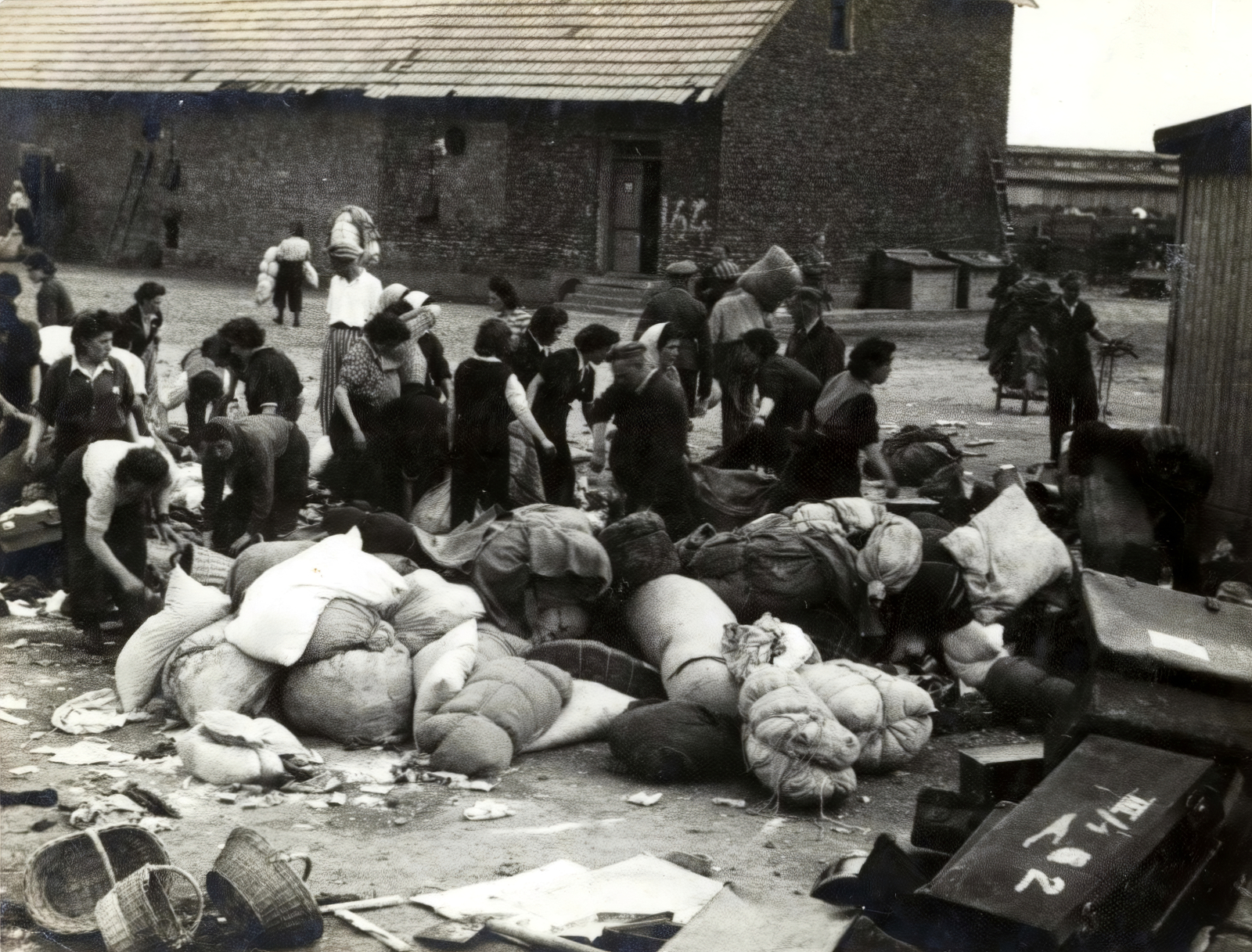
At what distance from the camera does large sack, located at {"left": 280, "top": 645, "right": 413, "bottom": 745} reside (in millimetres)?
6328

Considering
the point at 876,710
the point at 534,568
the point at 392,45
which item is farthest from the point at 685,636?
the point at 392,45

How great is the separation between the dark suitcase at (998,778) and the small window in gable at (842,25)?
18.5m

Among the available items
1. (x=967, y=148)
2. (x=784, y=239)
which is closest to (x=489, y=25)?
(x=784, y=239)

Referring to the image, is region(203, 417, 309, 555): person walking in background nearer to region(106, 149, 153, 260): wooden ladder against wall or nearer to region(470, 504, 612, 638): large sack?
region(470, 504, 612, 638): large sack

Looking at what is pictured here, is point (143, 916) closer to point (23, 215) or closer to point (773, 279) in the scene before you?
point (773, 279)

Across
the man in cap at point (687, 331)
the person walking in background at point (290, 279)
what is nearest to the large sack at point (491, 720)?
the man in cap at point (687, 331)

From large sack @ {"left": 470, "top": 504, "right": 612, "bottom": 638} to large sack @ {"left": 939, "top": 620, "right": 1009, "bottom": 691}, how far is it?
5.48 feet

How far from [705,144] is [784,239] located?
5.93ft

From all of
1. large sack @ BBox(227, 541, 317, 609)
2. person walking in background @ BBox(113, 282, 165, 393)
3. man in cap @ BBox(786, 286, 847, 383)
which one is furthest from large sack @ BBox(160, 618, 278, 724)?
man in cap @ BBox(786, 286, 847, 383)

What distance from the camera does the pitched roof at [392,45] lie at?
67.6 feet

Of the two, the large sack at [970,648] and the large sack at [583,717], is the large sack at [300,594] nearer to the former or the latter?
the large sack at [583,717]

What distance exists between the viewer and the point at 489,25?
2231 centimetres

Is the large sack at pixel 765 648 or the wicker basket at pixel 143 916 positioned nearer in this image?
the wicker basket at pixel 143 916

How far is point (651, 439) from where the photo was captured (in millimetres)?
8570
